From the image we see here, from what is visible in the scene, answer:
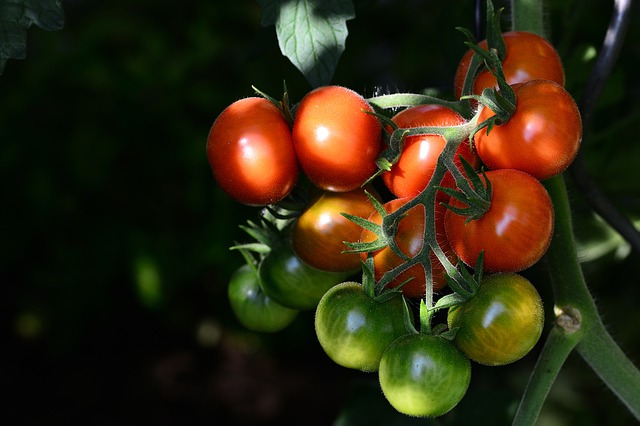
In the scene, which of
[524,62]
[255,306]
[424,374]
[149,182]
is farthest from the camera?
[149,182]

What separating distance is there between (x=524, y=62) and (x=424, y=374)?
0.24m

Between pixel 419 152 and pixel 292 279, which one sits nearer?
pixel 419 152

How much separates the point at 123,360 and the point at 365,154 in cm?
155

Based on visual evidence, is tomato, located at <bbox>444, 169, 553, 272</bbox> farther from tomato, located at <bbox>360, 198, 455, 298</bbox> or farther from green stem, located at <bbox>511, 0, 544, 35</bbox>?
green stem, located at <bbox>511, 0, 544, 35</bbox>

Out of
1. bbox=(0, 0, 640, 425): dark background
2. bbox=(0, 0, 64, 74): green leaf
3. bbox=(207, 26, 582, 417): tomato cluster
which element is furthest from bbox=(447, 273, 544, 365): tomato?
bbox=(0, 0, 640, 425): dark background

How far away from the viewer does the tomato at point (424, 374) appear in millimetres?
513

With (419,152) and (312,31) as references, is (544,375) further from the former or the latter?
(312,31)

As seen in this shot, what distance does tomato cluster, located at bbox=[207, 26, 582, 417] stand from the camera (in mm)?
524

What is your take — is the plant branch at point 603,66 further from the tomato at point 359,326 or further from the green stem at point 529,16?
the tomato at point 359,326

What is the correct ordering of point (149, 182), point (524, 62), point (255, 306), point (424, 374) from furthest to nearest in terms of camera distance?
point (149, 182) < point (255, 306) < point (524, 62) < point (424, 374)

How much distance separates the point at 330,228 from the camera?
596 mm

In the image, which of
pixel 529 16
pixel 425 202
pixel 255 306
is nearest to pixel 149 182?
pixel 255 306

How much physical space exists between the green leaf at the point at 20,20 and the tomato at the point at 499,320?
0.38 m

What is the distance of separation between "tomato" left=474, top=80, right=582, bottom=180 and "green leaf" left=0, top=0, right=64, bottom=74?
0.34m
